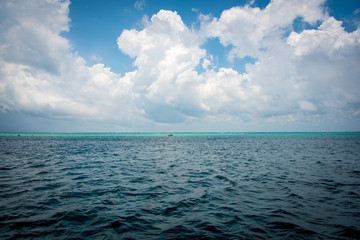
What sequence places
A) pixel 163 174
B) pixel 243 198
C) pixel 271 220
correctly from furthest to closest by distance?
1. pixel 163 174
2. pixel 243 198
3. pixel 271 220

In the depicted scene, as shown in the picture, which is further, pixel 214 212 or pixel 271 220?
pixel 214 212

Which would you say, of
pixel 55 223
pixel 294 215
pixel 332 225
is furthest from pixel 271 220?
pixel 55 223

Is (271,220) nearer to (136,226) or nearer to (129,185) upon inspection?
(136,226)

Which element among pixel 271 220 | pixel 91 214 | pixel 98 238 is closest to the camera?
pixel 98 238

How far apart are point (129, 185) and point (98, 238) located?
830 cm

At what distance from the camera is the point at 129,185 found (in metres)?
15.5

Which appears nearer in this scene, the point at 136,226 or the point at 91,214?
the point at 136,226

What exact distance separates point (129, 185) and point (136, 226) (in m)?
7.56

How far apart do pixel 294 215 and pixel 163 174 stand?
13187 millimetres

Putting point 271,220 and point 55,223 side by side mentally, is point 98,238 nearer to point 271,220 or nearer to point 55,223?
point 55,223

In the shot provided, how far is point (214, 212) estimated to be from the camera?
9.93 metres

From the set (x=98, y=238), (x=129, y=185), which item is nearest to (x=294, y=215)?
(x=98, y=238)

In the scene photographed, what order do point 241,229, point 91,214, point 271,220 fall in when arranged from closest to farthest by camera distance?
point 241,229
point 271,220
point 91,214

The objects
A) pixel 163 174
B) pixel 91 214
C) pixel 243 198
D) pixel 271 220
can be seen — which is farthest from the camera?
pixel 163 174
